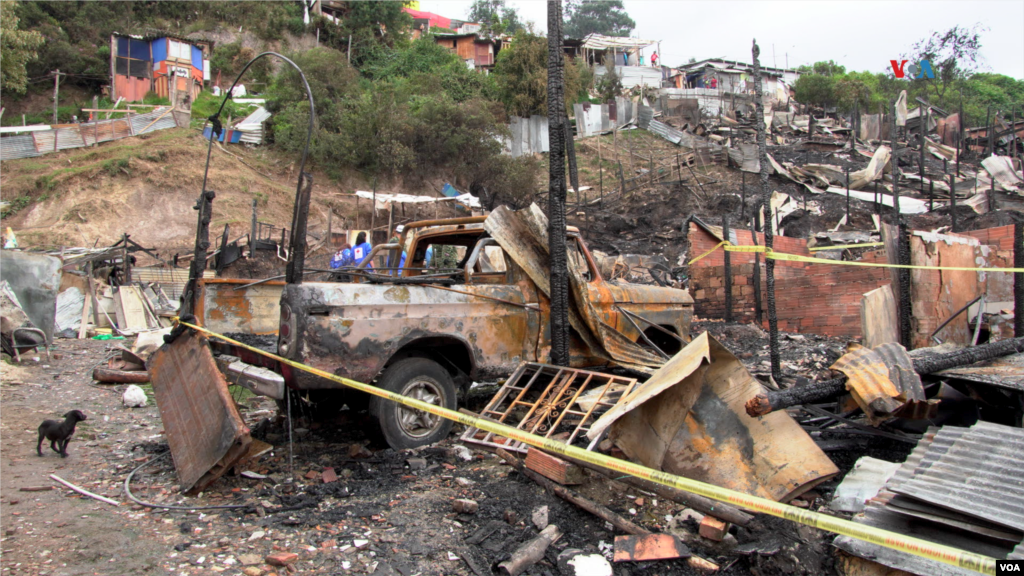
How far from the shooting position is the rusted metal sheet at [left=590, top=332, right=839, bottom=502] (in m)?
3.35

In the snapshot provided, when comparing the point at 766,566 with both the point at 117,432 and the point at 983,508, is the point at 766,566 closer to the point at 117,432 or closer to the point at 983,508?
the point at 983,508

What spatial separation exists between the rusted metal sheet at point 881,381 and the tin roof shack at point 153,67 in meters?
34.2

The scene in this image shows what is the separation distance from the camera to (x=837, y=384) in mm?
3959

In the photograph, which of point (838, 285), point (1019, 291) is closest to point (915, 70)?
point (838, 285)

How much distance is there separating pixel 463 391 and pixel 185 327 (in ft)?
7.38

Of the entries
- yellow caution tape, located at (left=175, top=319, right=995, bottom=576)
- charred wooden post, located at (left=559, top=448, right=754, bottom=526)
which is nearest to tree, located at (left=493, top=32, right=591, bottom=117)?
charred wooden post, located at (left=559, top=448, right=754, bottom=526)

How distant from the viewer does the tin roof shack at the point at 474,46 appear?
43844mm

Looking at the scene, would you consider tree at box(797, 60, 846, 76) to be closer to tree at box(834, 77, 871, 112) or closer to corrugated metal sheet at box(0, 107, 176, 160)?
tree at box(834, 77, 871, 112)

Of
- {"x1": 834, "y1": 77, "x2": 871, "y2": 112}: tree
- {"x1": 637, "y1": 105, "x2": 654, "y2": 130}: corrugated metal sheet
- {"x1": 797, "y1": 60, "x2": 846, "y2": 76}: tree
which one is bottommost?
{"x1": 637, "y1": 105, "x2": 654, "y2": 130}: corrugated metal sheet

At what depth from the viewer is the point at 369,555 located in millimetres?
3037

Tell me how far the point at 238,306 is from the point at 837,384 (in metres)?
5.14

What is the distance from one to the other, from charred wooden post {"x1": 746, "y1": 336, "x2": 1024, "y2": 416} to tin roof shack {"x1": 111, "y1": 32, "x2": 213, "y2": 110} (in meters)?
34.0

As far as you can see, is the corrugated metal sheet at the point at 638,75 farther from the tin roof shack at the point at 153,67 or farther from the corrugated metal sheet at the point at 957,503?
the corrugated metal sheet at the point at 957,503

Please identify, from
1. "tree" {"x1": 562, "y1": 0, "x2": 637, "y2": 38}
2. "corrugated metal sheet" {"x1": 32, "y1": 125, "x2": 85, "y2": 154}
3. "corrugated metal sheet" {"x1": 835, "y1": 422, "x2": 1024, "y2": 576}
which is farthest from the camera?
"tree" {"x1": 562, "y1": 0, "x2": 637, "y2": 38}
